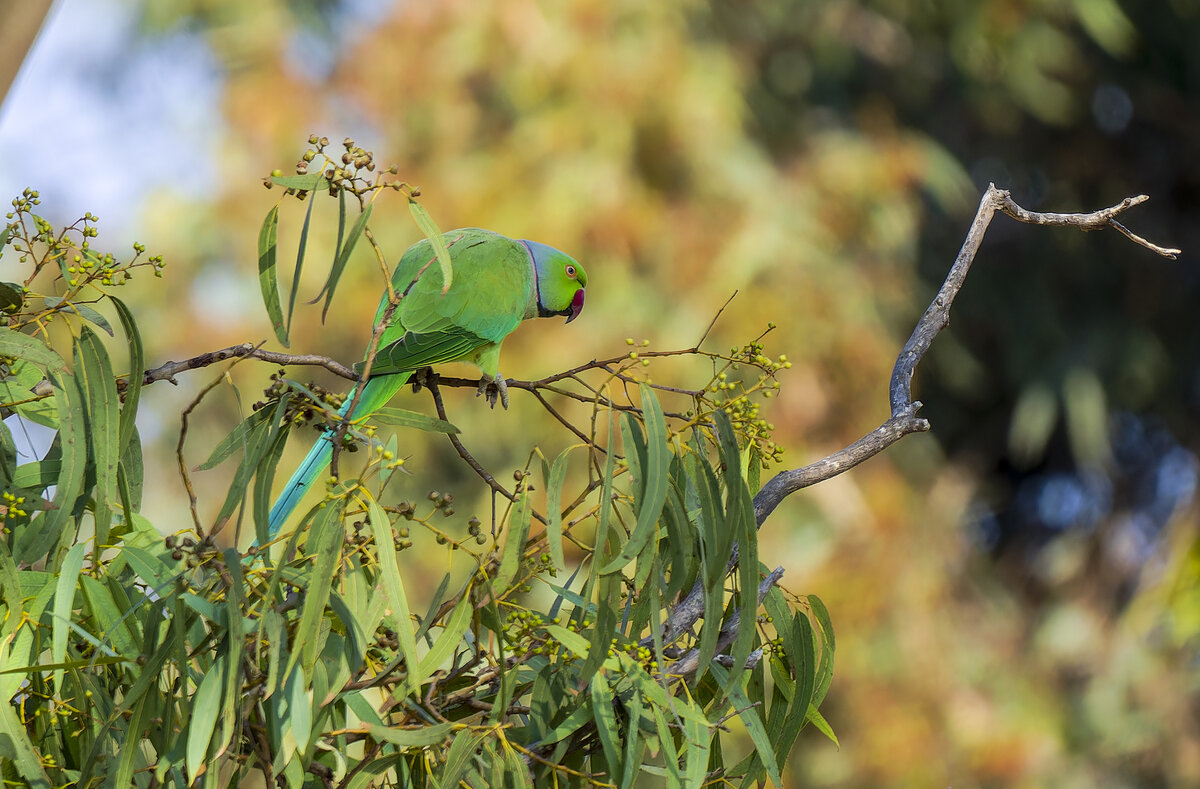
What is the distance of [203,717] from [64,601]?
0.47 ft

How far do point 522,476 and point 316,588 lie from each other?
0.70 feet

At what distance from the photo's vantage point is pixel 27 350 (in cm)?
81

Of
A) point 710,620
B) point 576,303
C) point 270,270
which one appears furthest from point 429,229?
point 576,303

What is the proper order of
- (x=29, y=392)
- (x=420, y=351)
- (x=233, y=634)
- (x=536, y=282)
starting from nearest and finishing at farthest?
(x=233, y=634) < (x=29, y=392) < (x=420, y=351) < (x=536, y=282)

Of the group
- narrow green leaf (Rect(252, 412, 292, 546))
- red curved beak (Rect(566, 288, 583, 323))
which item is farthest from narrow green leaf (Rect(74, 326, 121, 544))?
red curved beak (Rect(566, 288, 583, 323))

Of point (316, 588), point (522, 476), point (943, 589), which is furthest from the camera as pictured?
point (943, 589)

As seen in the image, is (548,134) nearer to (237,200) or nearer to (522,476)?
(237,200)

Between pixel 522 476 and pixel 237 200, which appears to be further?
pixel 237 200

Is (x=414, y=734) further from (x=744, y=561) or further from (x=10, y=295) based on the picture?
(x=10, y=295)

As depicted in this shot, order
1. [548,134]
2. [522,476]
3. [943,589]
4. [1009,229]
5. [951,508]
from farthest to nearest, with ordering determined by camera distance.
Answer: [1009,229] < [951,508] < [943,589] < [548,134] < [522,476]

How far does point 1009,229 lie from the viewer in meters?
5.49

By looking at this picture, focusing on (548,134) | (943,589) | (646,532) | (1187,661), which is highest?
(548,134)

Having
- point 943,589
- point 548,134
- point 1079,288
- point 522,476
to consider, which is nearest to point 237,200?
point 548,134

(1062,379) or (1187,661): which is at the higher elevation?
(1062,379)
